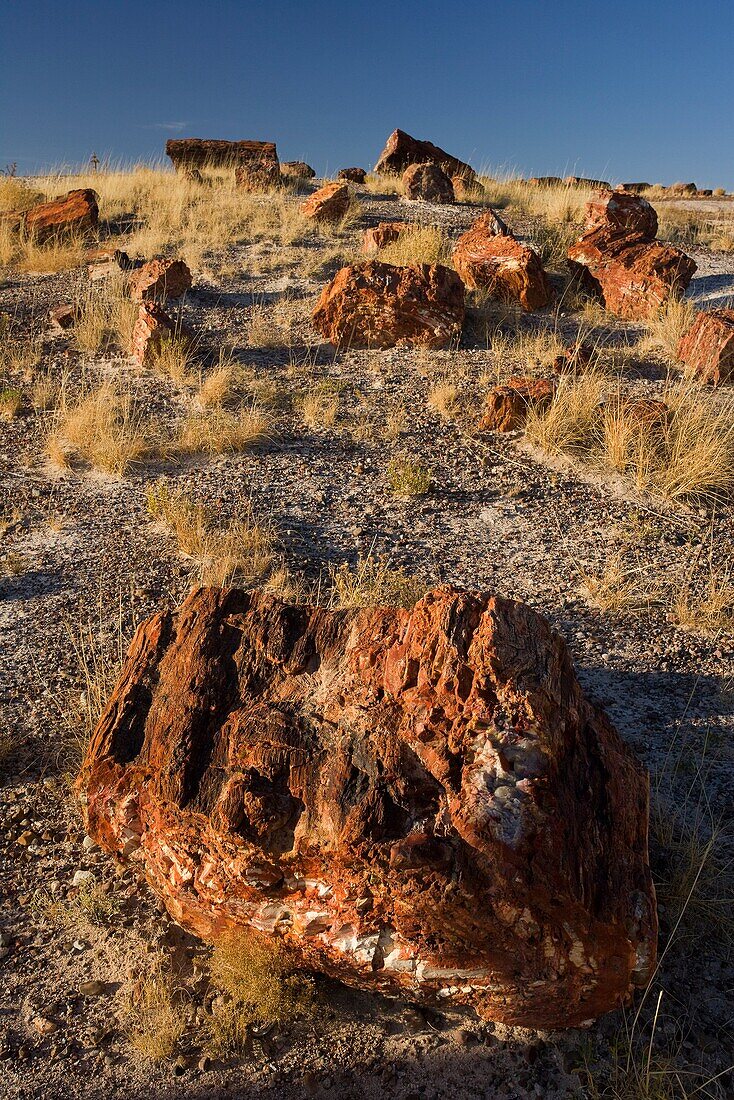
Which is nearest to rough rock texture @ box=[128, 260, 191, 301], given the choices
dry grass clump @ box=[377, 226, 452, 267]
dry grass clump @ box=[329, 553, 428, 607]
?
dry grass clump @ box=[377, 226, 452, 267]

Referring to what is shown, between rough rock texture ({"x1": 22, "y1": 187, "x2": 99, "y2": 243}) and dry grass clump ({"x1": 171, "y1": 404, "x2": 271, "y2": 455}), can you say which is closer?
dry grass clump ({"x1": 171, "y1": 404, "x2": 271, "y2": 455})

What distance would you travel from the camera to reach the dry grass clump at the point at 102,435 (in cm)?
627

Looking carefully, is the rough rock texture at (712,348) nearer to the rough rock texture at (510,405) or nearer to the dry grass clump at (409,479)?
the rough rock texture at (510,405)

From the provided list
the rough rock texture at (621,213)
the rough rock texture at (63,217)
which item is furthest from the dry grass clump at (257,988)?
the rough rock texture at (63,217)

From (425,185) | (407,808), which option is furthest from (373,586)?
(425,185)

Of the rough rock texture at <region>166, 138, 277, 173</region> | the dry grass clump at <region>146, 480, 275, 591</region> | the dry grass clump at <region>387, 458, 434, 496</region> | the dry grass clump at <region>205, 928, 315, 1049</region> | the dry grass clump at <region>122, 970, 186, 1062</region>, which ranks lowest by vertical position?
the dry grass clump at <region>122, 970, 186, 1062</region>

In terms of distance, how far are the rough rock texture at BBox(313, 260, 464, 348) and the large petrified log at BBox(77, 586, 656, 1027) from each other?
5836 millimetres

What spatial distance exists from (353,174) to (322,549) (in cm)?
1410

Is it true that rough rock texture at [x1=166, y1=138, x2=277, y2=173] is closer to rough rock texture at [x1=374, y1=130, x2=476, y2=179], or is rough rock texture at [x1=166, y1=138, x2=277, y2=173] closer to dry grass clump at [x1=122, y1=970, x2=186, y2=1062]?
rough rock texture at [x1=374, y1=130, x2=476, y2=179]

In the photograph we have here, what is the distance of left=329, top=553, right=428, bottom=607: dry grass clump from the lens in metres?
4.43

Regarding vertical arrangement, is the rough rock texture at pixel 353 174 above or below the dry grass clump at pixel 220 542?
above

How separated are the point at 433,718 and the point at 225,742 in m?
0.73

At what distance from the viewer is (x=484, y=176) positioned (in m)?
17.6

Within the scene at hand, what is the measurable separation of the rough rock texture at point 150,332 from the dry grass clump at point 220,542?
2783mm
